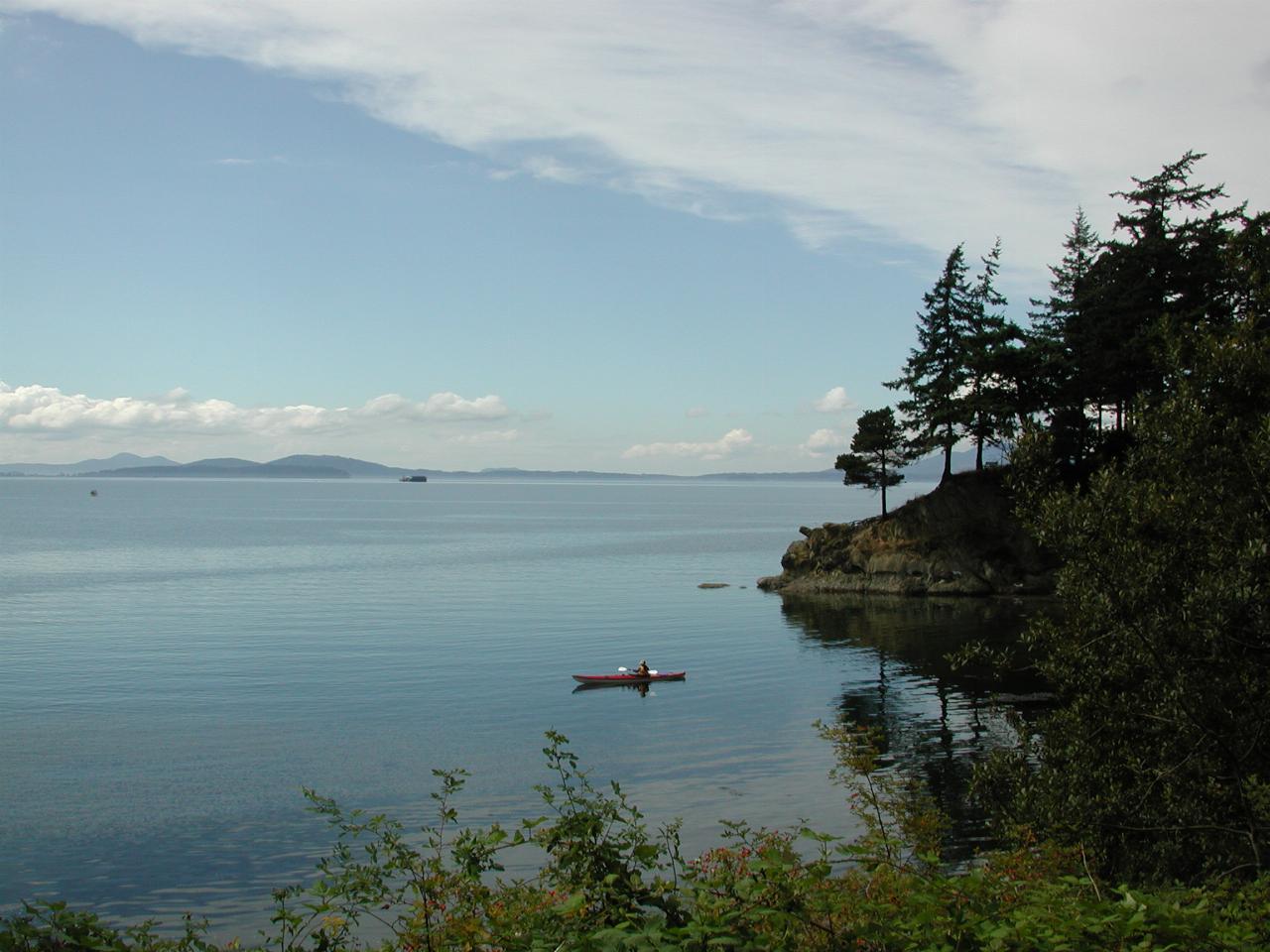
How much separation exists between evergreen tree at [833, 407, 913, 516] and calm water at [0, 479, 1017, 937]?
15087 mm

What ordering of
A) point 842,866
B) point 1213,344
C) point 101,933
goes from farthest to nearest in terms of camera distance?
point 842,866 < point 1213,344 < point 101,933

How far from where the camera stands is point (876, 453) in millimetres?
89812

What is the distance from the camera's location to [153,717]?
4369cm

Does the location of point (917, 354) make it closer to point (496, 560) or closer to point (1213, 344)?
point (496, 560)

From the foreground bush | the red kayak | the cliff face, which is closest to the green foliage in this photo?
the foreground bush

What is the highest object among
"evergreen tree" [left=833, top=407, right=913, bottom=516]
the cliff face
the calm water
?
"evergreen tree" [left=833, top=407, right=913, bottom=516]

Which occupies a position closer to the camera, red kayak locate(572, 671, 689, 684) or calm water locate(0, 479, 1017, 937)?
calm water locate(0, 479, 1017, 937)

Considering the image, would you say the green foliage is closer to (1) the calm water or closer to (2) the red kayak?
(1) the calm water

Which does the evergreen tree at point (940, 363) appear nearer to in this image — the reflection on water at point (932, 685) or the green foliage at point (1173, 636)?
the reflection on water at point (932, 685)

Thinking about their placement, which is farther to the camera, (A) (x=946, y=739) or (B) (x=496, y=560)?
(B) (x=496, y=560)

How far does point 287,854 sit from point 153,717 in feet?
64.0

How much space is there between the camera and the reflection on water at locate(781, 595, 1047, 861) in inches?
1363

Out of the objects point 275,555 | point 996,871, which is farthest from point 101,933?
point 275,555

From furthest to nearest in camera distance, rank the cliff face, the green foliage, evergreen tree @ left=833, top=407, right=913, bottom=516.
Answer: evergreen tree @ left=833, top=407, right=913, bottom=516 → the cliff face → the green foliage
